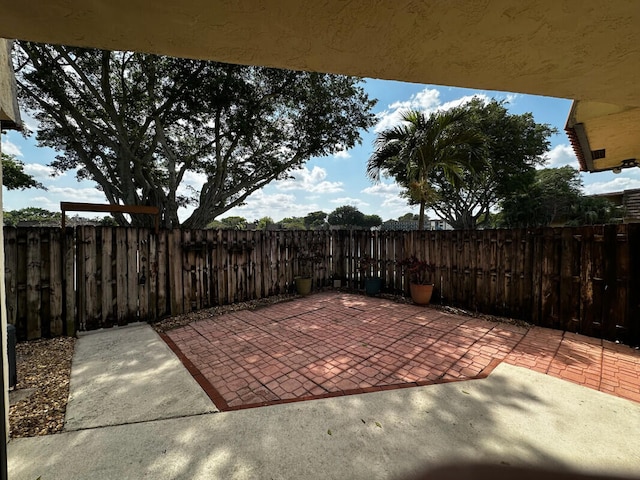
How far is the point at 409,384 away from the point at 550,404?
1163 mm

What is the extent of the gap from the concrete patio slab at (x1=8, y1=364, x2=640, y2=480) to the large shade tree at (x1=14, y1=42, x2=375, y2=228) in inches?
303

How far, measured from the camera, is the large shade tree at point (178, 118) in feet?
22.8

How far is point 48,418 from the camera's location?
7.05ft

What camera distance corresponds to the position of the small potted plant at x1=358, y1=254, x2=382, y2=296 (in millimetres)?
6566

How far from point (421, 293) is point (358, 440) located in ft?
13.6

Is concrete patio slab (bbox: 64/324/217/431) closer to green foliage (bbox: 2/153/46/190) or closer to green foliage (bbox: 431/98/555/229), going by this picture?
green foliage (bbox: 431/98/555/229)

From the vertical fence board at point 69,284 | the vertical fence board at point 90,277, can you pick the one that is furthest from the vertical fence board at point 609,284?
the vertical fence board at point 69,284

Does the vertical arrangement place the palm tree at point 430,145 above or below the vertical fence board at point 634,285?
above

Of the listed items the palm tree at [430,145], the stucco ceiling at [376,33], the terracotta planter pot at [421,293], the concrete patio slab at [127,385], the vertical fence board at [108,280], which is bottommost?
the concrete patio slab at [127,385]

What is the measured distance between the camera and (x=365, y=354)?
128 inches

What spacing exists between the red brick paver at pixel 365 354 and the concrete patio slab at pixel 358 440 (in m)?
0.30

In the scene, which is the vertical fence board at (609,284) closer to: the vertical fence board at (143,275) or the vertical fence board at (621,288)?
the vertical fence board at (621,288)

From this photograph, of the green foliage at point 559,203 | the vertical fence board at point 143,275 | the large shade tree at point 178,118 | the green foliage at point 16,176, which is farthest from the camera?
the green foliage at point 559,203

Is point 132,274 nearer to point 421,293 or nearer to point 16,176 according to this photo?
point 421,293
